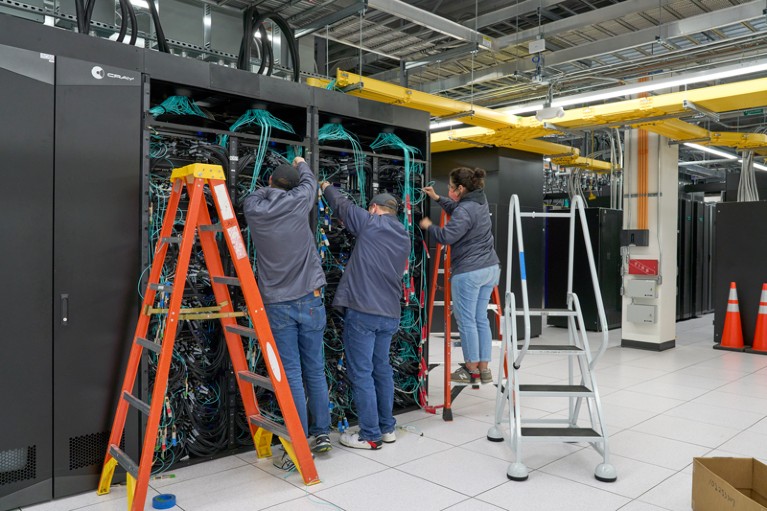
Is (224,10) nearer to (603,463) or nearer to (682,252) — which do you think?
(603,463)

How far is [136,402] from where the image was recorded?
9.71 ft

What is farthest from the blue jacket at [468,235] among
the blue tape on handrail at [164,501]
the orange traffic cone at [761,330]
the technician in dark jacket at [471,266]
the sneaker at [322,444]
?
the orange traffic cone at [761,330]

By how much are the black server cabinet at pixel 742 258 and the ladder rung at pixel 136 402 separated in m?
7.69

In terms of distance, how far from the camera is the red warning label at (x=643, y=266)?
7.47m

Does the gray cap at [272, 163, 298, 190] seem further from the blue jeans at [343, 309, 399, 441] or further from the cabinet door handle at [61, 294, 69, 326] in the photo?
the cabinet door handle at [61, 294, 69, 326]

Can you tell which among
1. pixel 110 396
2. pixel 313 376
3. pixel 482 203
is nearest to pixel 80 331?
pixel 110 396

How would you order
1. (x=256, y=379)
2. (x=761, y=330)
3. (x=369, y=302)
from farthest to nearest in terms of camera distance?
(x=761, y=330)
(x=369, y=302)
(x=256, y=379)

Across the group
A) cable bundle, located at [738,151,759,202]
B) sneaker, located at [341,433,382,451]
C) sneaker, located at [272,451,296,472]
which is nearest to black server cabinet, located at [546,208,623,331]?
cable bundle, located at [738,151,759,202]

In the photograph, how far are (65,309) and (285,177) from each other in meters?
1.41

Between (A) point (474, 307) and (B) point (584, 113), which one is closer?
(A) point (474, 307)

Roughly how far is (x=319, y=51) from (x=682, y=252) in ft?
25.1

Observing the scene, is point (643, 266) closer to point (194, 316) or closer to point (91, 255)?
point (194, 316)

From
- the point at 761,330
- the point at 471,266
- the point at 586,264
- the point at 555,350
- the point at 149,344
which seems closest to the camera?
the point at 149,344

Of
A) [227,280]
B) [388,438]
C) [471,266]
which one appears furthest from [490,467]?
[227,280]
